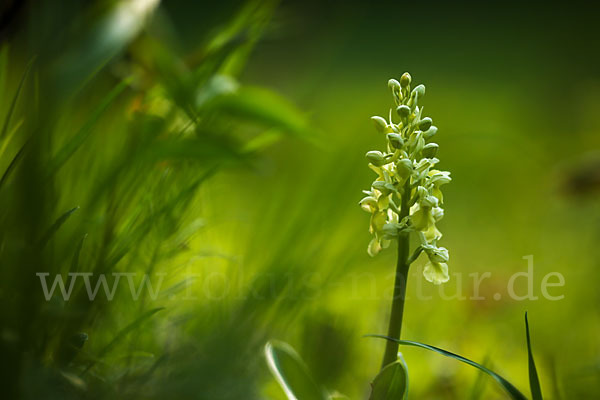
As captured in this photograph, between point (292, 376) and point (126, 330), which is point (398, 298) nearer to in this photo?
point (292, 376)

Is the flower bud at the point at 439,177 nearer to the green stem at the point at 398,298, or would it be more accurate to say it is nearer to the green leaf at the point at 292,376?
the green stem at the point at 398,298

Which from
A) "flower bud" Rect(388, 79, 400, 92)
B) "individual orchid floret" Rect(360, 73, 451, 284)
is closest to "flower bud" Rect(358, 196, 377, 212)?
"individual orchid floret" Rect(360, 73, 451, 284)

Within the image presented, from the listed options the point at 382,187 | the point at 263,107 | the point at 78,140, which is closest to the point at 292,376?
the point at 382,187

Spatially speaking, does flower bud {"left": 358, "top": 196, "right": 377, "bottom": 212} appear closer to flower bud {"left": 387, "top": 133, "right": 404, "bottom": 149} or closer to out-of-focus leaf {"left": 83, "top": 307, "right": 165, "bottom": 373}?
flower bud {"left": 387, "top": 133, "right": 404, "bottom": 149}

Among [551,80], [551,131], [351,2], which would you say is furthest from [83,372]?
[551,80]

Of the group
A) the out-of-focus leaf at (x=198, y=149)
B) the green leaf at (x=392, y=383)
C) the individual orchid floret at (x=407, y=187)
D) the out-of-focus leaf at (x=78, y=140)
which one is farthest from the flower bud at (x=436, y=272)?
the out-of-focus leaf at (x=78, y=140)

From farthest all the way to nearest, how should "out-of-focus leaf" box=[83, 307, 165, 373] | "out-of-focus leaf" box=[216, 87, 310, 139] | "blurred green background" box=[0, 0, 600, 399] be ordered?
"out-of-focus leaf" box=[216, 87, 310, 139], "out-of-focus leaf" box=[83, 307, 165, 373], "blurred green background" box=[0, 0, 600, 399]

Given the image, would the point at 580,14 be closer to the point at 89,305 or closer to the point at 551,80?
the point at 551,80
